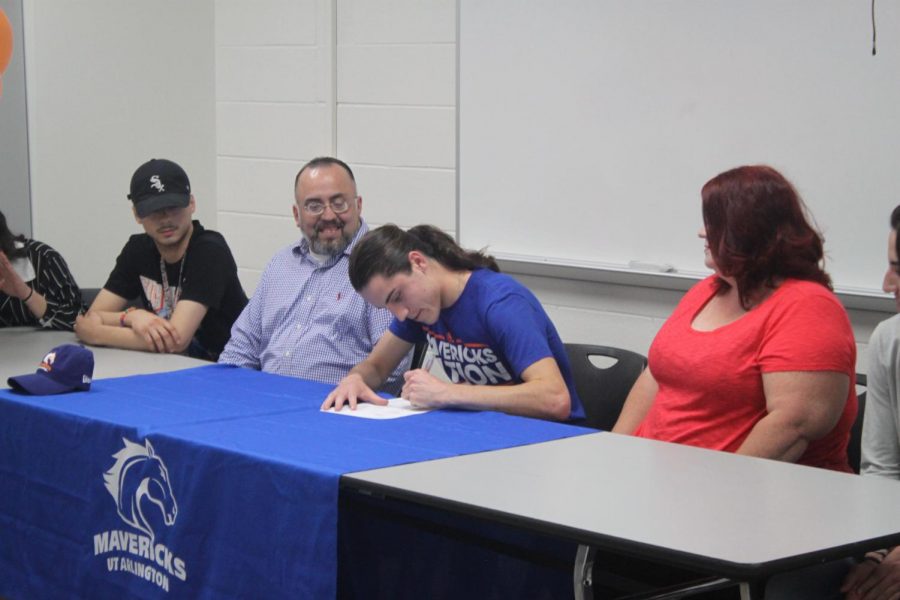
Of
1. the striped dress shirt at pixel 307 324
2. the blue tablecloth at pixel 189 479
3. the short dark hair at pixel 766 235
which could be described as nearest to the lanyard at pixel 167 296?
the striped dress shirt at pixel 307 324

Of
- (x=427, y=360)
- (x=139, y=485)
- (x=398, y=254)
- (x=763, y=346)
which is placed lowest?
(x=139, y=485)

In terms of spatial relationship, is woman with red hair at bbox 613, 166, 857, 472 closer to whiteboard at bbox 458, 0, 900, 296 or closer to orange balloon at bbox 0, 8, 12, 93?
whiteboard at bbox 458, 0, 900, 296

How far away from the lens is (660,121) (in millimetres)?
3576

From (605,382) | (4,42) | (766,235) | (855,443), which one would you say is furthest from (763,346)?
(4,42)

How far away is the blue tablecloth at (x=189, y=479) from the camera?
206 cm

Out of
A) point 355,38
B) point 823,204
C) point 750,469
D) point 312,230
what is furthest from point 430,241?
point 355,38

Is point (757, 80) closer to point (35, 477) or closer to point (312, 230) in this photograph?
point (312, 230)

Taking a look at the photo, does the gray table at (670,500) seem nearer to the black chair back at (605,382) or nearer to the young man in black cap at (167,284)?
the black chair back at (605,382)

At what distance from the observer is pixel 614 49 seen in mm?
3680

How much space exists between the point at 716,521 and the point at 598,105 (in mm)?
2290

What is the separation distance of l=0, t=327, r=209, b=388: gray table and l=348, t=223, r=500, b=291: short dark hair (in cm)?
76

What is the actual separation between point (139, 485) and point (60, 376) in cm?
51

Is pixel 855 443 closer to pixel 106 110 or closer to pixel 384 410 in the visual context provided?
pixel 384 410

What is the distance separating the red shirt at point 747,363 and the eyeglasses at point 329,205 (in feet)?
3.87
